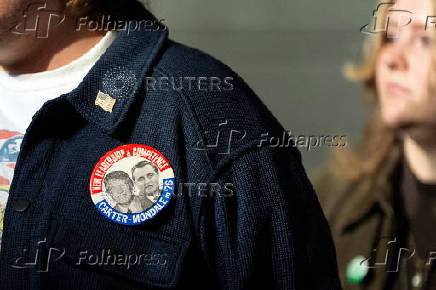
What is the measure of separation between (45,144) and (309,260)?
73cm

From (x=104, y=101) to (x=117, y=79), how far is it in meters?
0.07

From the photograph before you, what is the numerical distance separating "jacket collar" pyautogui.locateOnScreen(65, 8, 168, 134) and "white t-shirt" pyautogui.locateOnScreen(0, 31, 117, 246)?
0.05 meters

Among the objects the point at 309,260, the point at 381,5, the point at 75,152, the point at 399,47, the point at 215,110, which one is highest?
the point at 381,5

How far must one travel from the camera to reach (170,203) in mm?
1676

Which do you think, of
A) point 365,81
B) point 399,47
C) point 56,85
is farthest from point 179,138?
point 365,81

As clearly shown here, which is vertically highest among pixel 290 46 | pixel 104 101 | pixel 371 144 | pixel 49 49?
pixel 290 46

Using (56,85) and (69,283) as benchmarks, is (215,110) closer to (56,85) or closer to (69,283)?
(56,85)

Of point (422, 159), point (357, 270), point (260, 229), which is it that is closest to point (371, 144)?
point (422, 159)

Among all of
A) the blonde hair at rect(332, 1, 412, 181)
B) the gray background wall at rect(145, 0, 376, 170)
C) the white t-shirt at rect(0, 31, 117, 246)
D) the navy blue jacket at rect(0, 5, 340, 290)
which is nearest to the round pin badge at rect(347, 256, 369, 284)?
the blonde hair at rect(332, 1, 412, 181)

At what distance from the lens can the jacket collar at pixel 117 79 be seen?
173 cm

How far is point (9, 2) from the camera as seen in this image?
173 cm

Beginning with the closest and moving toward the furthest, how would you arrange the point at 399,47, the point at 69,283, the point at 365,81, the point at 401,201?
1. the point at 69,283
2. the point at 399,47
3. the point at 401,201
4. the point at 365,81

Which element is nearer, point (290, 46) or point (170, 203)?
point (170, 203)

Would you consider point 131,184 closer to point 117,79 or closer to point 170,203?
point 170,203
